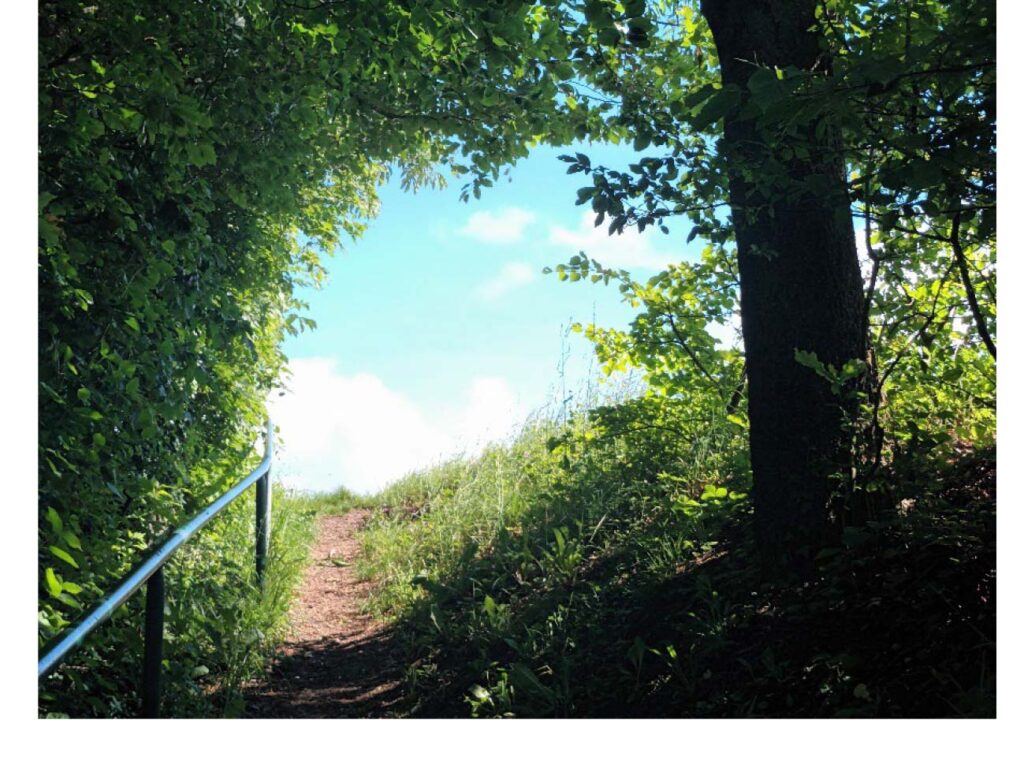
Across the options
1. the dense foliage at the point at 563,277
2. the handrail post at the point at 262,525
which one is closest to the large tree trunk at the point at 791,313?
the dense foliage at the point at 563,277

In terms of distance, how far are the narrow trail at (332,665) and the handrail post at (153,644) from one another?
2.67 feet

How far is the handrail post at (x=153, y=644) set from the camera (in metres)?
2.82

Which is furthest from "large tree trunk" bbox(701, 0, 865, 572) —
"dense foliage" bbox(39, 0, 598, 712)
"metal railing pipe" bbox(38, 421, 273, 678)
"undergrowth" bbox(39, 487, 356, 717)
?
"undergrowth" bbox(39, 487, 356, 717)

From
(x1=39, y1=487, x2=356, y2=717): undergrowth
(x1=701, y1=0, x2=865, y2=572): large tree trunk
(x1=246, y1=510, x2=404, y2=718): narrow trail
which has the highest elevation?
(x1=701, y1=0, x2=865, y2=572): large tree trunk

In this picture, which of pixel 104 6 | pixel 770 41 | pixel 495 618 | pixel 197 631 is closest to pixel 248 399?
pixel 197 631

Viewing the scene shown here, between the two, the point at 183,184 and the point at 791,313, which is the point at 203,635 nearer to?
the point at 183,184

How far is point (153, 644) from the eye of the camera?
113 inches

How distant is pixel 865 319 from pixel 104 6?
10.7 ft

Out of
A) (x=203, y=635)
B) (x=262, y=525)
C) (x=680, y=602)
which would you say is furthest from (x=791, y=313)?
(x=262, y=525)

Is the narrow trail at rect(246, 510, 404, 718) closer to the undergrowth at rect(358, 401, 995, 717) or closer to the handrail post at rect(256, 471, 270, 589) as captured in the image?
the undergrowth at rect(358, 401, 995, 717)

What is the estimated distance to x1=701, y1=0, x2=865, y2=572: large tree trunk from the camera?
10.9 ft

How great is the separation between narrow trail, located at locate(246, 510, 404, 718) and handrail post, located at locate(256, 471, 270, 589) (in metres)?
0.35

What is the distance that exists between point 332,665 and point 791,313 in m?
2.85
